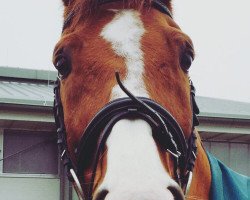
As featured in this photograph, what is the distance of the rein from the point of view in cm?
235

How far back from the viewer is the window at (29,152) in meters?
10.3

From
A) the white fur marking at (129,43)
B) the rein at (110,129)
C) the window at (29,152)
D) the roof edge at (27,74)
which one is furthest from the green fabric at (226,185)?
the roof edge at (27,74)

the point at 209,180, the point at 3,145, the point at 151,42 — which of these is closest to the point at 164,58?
the point at 151,42

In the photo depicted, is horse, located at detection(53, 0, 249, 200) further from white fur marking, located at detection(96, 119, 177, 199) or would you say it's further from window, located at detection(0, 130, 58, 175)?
window, located at detection(0, 130, 58, 175)

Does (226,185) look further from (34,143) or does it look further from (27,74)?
(27,74)

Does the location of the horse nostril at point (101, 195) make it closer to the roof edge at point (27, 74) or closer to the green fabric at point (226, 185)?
the green fabric at point (226, 185)

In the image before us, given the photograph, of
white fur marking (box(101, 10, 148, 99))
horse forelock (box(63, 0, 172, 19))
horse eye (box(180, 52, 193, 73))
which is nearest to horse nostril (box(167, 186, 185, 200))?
white fur marking (box(101, 10, 148, 99))

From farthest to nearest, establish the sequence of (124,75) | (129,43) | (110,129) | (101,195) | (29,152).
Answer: (29,152) < (129,43) < (124,75) < (110,129) < (101,195)

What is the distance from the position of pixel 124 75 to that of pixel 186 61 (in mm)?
439

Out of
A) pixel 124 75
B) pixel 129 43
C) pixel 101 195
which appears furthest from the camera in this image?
pixel 129 43

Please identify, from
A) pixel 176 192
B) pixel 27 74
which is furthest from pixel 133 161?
pixel 27 74

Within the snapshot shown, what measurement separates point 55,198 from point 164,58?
8.44 m

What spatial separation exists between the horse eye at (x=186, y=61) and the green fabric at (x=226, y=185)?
2.72ft

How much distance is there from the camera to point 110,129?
2355mm
